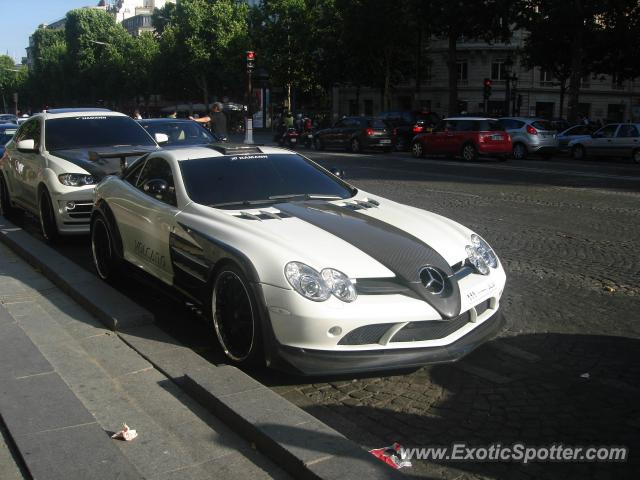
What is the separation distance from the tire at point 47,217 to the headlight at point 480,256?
5.42m

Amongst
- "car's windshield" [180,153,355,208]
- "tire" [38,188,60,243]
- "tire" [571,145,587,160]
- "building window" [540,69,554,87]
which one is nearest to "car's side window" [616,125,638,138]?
"tire" [571,145,587,160]

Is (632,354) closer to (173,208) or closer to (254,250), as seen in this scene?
(254,250)

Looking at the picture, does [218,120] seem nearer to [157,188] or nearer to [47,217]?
[47,217]

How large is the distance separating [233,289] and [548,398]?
6.39 feet

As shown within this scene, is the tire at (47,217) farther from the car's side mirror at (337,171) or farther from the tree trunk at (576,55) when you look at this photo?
the tree trunk at (576,55)

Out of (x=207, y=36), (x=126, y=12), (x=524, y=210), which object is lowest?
(x=524, y=210)

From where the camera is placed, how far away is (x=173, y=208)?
545cm

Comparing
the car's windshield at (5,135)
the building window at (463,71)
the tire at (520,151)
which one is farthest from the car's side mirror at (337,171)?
the building window at (463,71)

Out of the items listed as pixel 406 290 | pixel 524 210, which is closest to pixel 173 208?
pixel 406 290

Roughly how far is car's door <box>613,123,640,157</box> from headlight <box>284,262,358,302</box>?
2428 centimetres

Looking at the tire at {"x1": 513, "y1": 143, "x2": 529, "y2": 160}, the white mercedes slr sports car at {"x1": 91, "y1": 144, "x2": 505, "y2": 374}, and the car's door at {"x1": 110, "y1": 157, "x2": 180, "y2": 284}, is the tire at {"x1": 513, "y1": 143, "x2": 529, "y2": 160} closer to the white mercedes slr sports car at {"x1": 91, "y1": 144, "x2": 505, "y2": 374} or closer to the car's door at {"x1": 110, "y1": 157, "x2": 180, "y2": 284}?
the white mercedes slr sports car at {"x1": 91, "y1": 144, "x2": 505, "y2": 374}

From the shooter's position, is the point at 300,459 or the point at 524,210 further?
the point at 524,210

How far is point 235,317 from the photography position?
14.7 feet

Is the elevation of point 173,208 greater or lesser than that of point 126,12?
lesser
